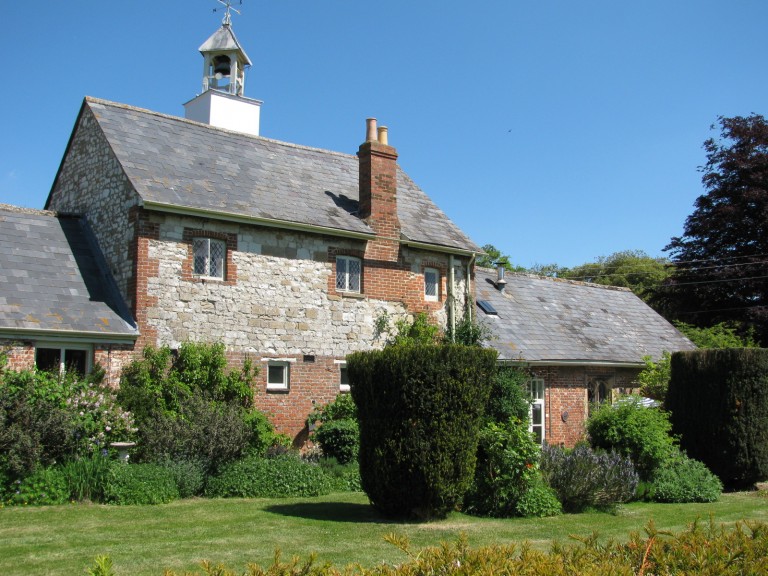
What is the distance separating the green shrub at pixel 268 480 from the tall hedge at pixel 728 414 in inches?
323

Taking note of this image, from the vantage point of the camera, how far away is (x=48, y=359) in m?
15.8

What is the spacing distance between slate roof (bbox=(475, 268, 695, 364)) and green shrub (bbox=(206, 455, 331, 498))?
7.45 m

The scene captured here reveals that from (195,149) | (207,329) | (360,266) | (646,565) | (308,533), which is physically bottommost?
(308,533)

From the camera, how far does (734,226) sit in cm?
3497

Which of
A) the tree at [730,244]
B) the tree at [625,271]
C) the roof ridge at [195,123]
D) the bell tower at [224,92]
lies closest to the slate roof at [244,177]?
the roof ridge at [195,123]

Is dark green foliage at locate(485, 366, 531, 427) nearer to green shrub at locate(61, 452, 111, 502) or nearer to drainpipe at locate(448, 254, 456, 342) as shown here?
drainpipe at locate(448, 254, 456, 342)

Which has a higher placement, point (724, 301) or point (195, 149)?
point (195, 149)

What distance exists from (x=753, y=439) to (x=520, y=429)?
7.25 metres

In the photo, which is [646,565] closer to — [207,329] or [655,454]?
[655,454]

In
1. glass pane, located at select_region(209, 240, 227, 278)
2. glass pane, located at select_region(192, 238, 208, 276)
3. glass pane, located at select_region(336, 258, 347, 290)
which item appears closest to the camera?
glass pane, located at select_region(192, 238, 208, 276)

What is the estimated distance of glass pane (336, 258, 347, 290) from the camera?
19844mm

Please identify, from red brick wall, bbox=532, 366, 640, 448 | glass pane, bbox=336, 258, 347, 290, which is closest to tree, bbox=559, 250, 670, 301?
red brick wall, bbox=532, 366, 640, 448

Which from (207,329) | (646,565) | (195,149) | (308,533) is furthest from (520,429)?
(195,149)

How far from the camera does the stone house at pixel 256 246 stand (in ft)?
56.4
